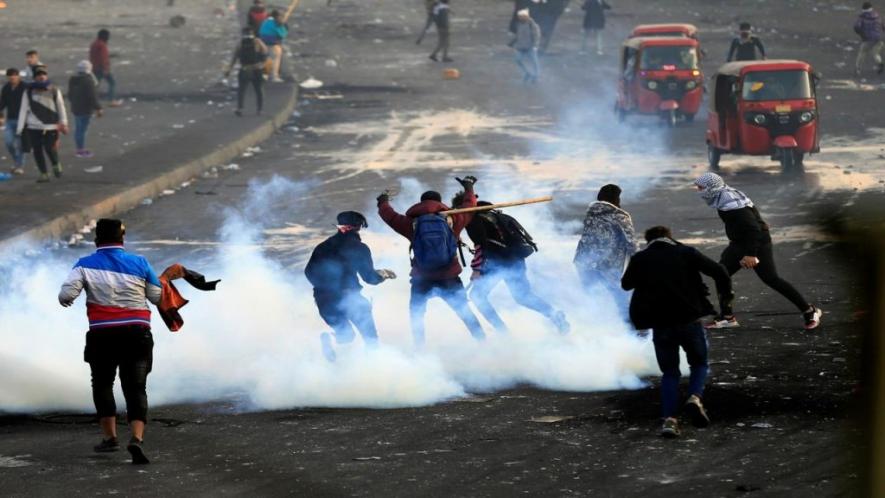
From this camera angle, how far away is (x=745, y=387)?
11.2 meters

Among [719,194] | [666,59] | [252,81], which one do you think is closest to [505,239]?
[719,194]

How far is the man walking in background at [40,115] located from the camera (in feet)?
73.9

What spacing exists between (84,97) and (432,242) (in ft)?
48.3

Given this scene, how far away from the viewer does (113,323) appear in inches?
392

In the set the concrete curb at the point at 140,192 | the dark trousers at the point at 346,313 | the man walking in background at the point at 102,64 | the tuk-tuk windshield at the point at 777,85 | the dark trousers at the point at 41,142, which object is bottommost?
the dark trousers at the point at 346,313

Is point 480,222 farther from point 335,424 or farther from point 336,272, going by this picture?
point 335,424

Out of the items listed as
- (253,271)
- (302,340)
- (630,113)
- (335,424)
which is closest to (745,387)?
(335,424)

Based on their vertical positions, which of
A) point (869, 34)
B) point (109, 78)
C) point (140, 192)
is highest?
point (869, 34)

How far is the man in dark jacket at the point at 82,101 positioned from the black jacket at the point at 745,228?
48.8 ft

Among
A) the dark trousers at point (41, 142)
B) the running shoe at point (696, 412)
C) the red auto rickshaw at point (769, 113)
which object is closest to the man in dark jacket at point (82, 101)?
the dark trousers at point (41, 142)

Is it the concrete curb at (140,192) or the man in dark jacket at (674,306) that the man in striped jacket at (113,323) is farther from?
the concrete curb at (140,192)

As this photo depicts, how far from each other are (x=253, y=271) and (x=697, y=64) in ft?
55.6

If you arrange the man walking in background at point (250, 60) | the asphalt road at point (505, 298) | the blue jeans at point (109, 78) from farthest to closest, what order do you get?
the blue jeans at point (109, 78)
the man walking in background at point (250, 60)
the asphalt road at point (505, 298)

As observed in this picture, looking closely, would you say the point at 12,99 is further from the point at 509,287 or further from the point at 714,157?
the point at 509,287
